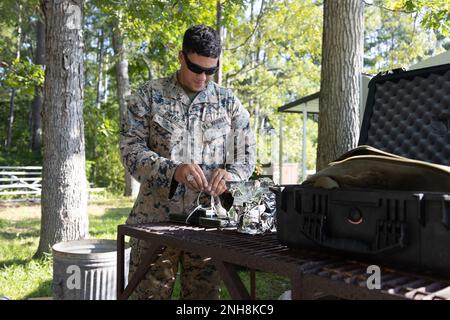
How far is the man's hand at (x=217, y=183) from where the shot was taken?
7.13 feet

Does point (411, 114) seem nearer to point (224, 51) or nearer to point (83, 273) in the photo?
point (83, 273)

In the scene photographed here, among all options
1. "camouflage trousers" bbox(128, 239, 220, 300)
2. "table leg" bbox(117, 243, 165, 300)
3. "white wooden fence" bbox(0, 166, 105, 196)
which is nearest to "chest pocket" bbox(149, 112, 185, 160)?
"camouflage trousers" bbox(128, 239, 220, 300)

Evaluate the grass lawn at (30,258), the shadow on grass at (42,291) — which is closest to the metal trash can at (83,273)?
the grass lawn at (30,258)

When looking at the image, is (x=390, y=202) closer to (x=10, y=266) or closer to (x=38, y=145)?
(x=10, y=266)

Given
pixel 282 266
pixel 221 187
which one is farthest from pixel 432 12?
pixel 282 266

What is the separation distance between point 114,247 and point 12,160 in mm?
20753

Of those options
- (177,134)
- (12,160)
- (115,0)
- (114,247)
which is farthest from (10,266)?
(12,160)

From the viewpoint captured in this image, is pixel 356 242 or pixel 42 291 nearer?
pixel 356 242

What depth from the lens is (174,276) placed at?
2.53 m

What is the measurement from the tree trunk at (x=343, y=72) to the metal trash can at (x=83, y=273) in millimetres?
2634

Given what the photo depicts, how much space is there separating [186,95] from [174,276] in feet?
3.39

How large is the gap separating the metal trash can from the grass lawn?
190 cm

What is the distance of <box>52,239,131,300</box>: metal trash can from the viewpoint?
2473 millimetres
